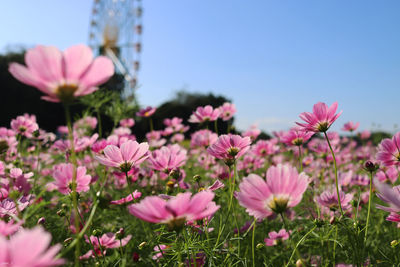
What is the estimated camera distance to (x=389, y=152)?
84 cm

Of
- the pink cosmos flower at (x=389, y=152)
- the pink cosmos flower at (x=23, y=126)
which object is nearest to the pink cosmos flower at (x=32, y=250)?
the pink cosmos flower at (x=389, y=152)

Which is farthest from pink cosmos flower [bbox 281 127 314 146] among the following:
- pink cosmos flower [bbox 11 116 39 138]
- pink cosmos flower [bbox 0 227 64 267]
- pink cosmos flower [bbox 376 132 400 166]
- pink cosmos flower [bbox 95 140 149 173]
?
pink cosmos flower [bbox 11 116 39 138]

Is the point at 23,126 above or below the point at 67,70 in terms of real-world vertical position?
below

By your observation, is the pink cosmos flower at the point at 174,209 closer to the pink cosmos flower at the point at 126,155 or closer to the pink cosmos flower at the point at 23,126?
the pink cosmos flower at the point at 126,155

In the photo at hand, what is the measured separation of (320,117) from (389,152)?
0.83 feet

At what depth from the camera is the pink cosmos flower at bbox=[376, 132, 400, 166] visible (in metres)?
0.83

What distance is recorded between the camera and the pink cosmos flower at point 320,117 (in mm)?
738

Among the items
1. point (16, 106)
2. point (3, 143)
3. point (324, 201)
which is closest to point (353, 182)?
point (324, 201)

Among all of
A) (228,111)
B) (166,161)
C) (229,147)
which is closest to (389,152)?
(229,147)

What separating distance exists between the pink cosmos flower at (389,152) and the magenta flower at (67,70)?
760mm

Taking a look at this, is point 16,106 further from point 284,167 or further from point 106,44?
point 106,44

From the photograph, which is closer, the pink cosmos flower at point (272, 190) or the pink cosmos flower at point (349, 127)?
the pink cosmos flower at point (272, 190)

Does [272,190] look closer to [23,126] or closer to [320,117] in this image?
[320,117]

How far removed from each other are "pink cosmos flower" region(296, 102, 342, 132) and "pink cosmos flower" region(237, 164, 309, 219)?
305 millimetres
